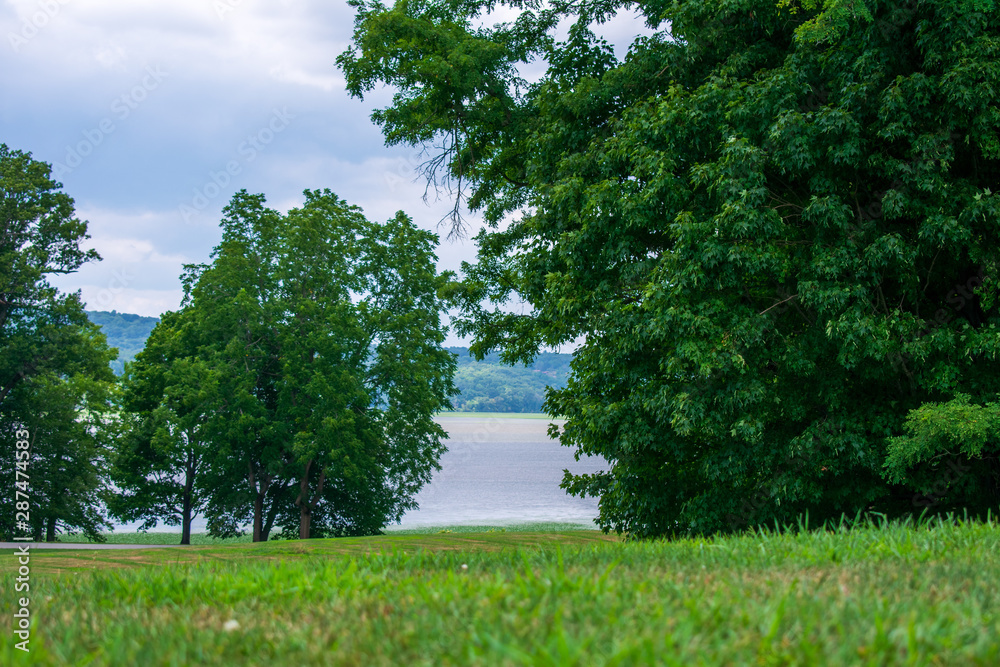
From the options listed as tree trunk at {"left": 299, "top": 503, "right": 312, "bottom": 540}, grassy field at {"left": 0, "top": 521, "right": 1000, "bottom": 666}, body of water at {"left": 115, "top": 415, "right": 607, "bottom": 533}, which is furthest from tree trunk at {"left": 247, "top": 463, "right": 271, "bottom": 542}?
grassy field at {"left": 0, "top": 521, "right": 1000, "bottom": 666}

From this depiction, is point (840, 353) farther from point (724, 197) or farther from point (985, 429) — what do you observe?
point (724, 197)

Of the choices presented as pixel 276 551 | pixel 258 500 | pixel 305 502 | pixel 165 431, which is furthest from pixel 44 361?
pixel 276 551

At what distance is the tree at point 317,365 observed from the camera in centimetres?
2661

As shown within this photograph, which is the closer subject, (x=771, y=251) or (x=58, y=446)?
(x=771, y=251)

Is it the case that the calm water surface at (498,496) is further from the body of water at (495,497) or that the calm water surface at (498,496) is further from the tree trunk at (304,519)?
the tree trunk at (304,519)

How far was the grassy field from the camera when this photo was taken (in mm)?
2281

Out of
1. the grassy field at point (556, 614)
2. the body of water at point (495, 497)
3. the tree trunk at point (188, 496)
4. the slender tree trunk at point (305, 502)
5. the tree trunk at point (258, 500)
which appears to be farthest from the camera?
the body of water at point (495, 497)

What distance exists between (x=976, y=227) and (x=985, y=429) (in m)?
3.14

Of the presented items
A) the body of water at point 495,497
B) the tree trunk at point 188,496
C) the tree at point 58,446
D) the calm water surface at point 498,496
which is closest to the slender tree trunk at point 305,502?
the tree trunk at point 188,496

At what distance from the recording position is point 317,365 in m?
27.1

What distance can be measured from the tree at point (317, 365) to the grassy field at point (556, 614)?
2192 centimetres

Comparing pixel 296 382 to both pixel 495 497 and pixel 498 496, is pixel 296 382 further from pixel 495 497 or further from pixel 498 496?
pixel 498 496

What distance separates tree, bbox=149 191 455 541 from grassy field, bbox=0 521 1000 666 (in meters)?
21.9

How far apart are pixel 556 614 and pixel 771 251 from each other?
9.13 m
